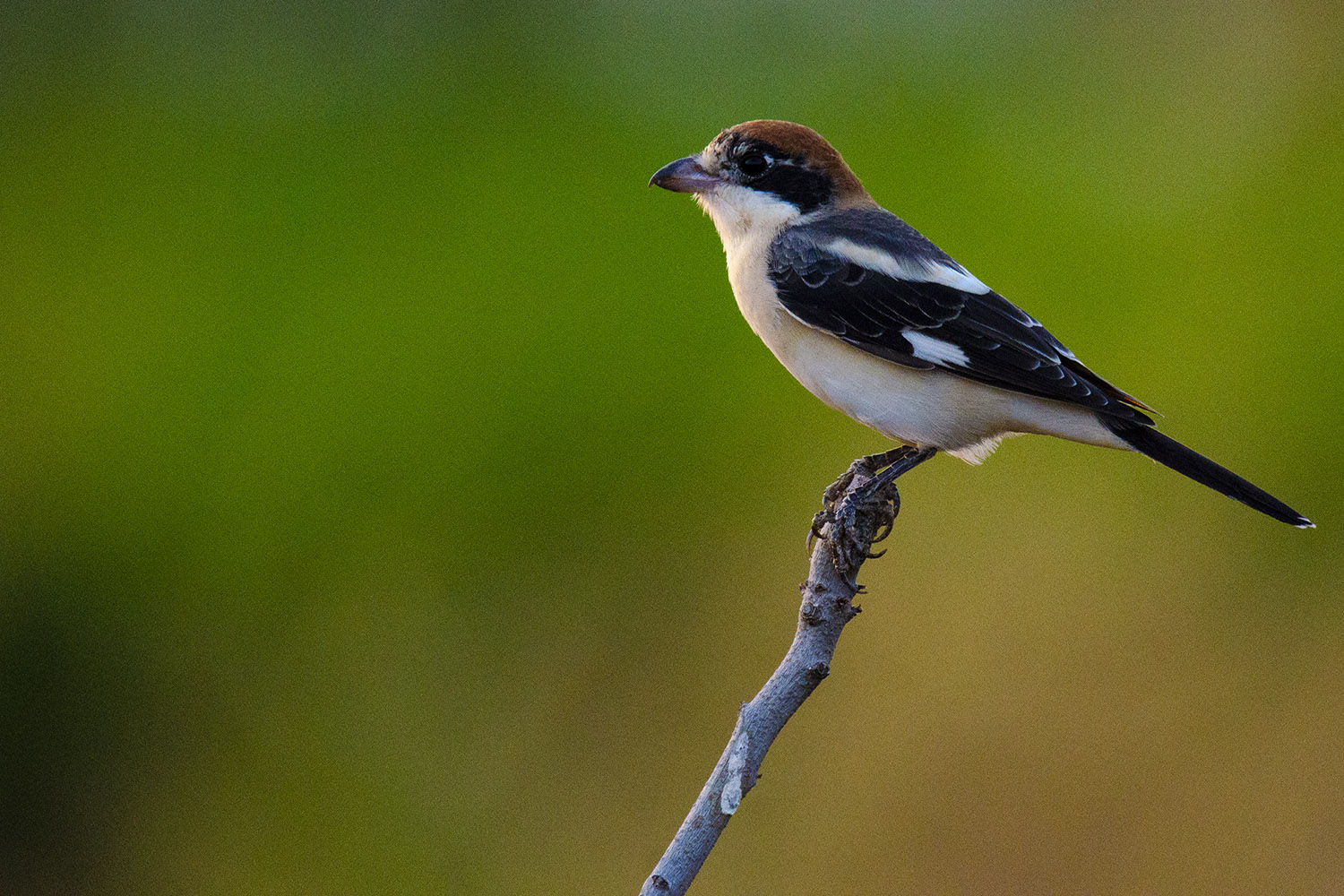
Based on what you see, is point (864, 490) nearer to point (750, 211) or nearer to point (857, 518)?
point (857, 518)

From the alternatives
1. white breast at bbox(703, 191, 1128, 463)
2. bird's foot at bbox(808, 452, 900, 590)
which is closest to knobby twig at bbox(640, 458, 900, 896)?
bird's foot at bbox(808, 452, 900, 590)

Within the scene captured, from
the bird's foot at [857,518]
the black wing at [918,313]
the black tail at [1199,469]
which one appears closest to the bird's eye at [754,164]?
the black wing at [918,313]

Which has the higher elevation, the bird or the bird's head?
the bird's head

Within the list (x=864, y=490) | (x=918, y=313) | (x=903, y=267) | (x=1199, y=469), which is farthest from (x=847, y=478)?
(x=1199, y=469)

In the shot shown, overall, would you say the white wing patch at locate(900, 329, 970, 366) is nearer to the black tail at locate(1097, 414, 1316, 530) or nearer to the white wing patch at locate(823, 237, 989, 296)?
the white wing patch at locate(823, 237, 989, 296)

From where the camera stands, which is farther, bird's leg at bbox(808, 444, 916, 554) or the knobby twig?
bird's leg at bbox(808, 444, 916, 554)

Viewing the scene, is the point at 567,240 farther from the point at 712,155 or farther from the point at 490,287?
the point at 712,155

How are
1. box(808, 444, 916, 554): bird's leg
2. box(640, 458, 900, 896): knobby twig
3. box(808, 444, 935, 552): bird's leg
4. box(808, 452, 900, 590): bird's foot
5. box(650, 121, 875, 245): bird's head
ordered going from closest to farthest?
box(640, 458, 900, 896): knobby twig, box(808, 452, 900, 590): bird's foot, box(808, 444, 935, 552): bird's leg, box(808, 444, 916, 554): bird's leg, box(650, 121, 875, 245): bird's head

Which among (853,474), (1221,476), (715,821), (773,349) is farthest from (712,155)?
(715,821)
